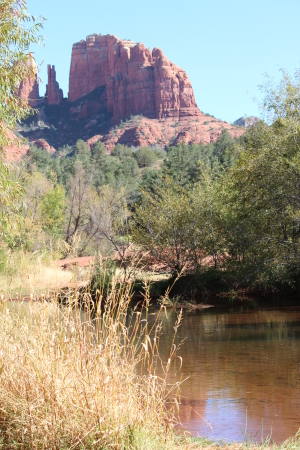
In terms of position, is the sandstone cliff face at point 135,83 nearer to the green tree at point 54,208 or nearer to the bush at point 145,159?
the bush at point 145,159

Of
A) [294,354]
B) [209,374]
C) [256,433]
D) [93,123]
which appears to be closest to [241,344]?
[294,354]

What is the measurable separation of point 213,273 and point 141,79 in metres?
117

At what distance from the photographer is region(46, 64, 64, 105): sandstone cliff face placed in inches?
5630

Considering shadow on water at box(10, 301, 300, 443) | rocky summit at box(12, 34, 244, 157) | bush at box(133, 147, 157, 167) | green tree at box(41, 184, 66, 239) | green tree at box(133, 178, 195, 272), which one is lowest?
shadow on water at box(10, 301, 300, 443)

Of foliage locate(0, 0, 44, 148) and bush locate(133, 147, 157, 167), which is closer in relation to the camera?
foliage locate(0, 0, 44, 148)

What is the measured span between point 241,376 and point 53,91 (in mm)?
148229

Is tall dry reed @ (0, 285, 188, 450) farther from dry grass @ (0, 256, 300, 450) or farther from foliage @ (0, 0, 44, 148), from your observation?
foliage @ (0, 0, 44, 148)

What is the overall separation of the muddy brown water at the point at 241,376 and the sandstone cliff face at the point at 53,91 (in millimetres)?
134592

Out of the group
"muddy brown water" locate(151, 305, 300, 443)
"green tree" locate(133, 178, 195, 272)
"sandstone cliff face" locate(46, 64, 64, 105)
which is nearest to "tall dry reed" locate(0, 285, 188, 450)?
"muddy brown water" locate(151, 305, 300, 443)

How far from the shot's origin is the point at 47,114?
132875 mm

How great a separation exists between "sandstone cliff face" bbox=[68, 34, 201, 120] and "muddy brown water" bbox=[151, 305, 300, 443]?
111062mm

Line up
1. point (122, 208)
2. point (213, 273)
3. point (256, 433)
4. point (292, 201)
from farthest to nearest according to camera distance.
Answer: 1. point (122, 208)
2. point (213, 273)
3. point (292, 201)
4. point (256, 433)

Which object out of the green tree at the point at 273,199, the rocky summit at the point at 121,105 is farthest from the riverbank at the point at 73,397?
the rocky summit at the point at 121,105

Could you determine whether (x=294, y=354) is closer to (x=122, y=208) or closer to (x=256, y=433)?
(x=256, y=433)
